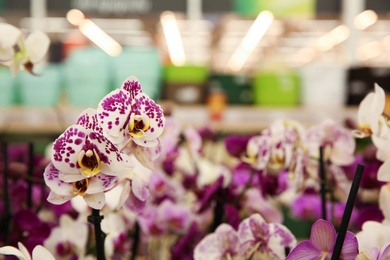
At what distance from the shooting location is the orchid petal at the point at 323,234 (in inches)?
13.2

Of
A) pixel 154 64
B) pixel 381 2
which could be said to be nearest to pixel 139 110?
pixel 154 64

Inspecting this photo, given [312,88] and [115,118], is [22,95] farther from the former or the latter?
[115,118]

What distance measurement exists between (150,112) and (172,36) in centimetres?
598

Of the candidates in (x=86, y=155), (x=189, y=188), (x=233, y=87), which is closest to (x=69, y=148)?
(x=86, y=155)

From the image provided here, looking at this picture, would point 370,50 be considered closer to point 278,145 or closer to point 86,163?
point 278,145

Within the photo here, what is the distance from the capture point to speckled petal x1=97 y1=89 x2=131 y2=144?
1.16 ft

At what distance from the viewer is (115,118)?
0.36 metres

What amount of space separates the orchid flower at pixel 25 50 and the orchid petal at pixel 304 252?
12.6 inches

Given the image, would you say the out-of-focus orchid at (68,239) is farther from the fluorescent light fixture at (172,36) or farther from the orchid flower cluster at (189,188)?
the fluorescent light fixture at (172,36)

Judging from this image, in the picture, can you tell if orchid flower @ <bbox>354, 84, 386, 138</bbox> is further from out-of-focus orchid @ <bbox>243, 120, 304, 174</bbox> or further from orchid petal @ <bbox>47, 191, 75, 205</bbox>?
orchid petal @ <bbox>47, 191, 75, 205</bbox>

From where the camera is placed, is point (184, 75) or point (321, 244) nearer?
point (321, 244)

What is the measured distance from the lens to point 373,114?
1.45ft

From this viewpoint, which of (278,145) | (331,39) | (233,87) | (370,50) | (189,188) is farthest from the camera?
(370,50)

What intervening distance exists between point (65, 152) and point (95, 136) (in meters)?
0.02
